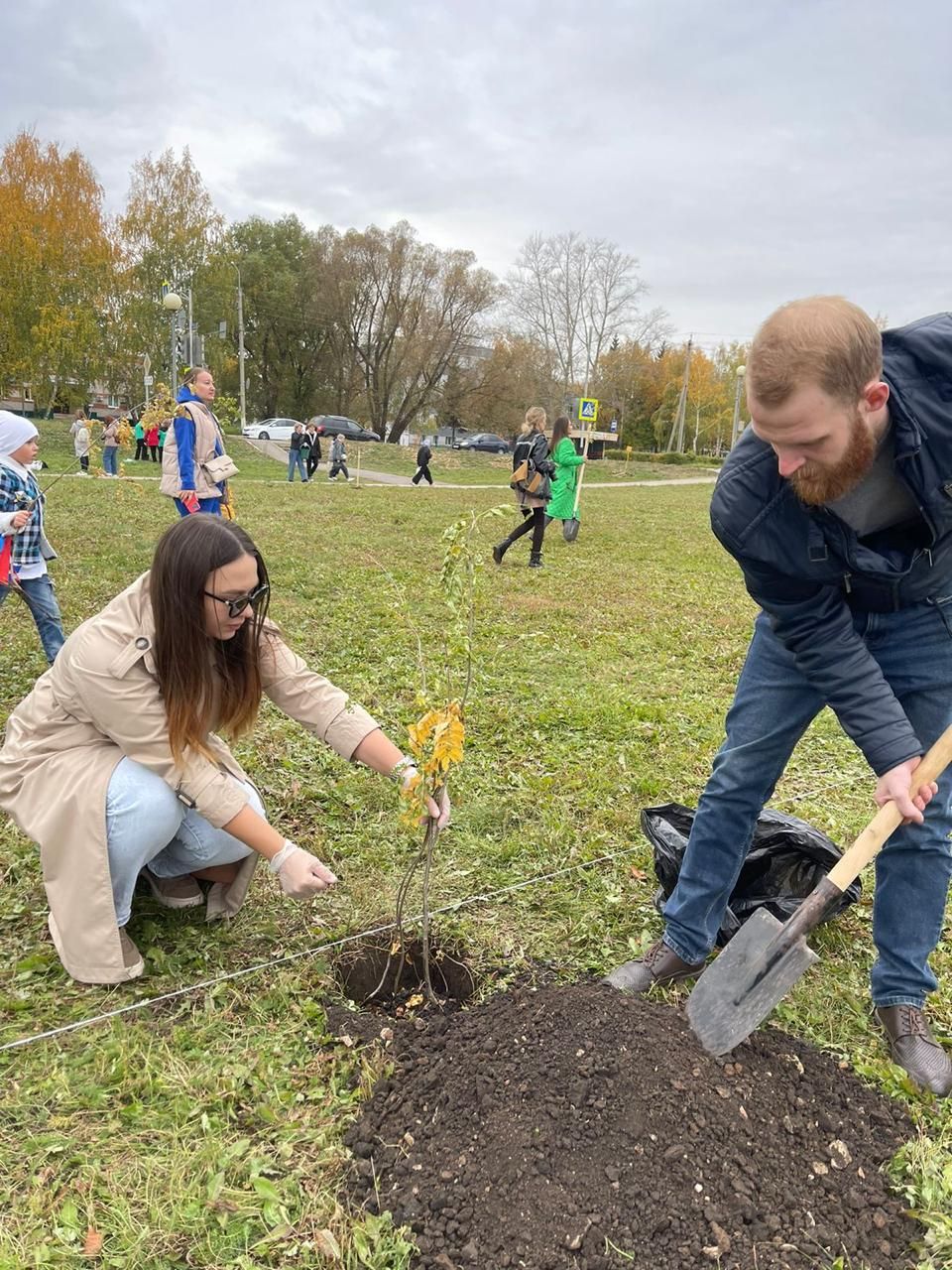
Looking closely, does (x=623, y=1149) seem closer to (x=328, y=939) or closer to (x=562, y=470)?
(x=328, y=939)

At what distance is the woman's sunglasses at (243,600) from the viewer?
215cm

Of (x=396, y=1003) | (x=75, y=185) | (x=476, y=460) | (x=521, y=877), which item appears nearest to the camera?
(x=396, y=1003)

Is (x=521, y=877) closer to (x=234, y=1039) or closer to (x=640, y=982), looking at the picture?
(x=640, y=982)

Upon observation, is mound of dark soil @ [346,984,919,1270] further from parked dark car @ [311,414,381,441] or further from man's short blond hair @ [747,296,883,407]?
parked dark car @ [311,414,381,441]

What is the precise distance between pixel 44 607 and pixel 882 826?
436cm

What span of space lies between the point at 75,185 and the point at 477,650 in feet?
96.7

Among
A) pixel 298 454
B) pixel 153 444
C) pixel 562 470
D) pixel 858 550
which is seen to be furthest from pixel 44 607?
Answer: pixel 153 444

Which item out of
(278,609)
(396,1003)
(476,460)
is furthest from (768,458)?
(476,460)

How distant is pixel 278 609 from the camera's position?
6.57 metres

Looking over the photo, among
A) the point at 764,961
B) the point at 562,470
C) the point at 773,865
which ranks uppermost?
the point at 562,470

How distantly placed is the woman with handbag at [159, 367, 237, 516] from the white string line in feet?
14.7

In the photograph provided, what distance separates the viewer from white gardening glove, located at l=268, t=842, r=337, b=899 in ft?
6.94

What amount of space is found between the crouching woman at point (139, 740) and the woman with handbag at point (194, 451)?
14.4ft

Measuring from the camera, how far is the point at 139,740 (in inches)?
87.0
